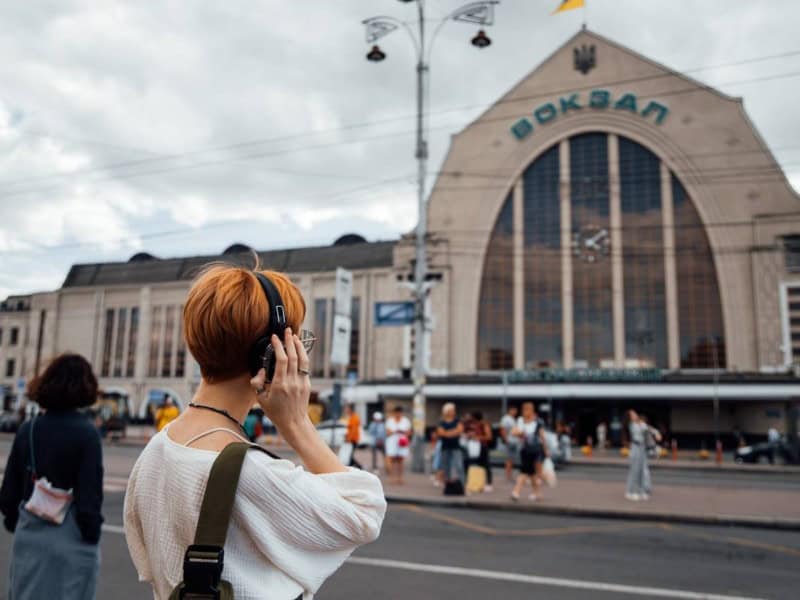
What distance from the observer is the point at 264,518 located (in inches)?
56.7

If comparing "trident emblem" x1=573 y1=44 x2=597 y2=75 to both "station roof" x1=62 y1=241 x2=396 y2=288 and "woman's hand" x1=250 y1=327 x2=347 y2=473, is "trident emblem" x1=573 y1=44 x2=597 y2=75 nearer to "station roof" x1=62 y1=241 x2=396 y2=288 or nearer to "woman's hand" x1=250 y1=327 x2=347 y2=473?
"station roof" x1=62 y1=241 x2=396 y2=288

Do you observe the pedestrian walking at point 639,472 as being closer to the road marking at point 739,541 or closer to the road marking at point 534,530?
the road marking at point 534,530

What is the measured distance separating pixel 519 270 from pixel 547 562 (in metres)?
38.1

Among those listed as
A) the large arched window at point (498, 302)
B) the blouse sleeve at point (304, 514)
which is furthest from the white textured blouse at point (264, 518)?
the large arched window at point (498, 302)

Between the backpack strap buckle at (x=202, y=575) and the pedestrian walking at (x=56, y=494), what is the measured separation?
2184 mm

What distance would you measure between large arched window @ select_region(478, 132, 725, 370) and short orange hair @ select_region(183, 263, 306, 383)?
41.8 metres

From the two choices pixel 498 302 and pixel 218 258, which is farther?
pixel 218 258

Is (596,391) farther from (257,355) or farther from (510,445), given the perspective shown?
(257,355)

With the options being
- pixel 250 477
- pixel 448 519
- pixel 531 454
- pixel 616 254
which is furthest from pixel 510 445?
pixel 616 254

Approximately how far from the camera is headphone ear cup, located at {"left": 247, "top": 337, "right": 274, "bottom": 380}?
160 centimetres

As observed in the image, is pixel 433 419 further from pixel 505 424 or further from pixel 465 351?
pixel 505 424

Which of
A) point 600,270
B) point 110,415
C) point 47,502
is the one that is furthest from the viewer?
point 600,270

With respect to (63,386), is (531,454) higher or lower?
lower

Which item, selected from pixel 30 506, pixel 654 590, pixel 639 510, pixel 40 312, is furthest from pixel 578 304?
pixel 40 312
